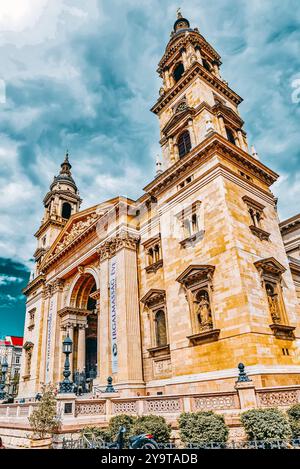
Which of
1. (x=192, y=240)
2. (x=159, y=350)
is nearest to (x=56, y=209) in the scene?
(x=192, y=240)

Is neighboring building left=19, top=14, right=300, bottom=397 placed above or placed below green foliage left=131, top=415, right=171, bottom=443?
above

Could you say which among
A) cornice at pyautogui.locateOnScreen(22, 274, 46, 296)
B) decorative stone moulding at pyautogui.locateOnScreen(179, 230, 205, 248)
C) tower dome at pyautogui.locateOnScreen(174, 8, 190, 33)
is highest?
tower dome at pyautogui.locateOnScreen(174, 8, 190, 33)

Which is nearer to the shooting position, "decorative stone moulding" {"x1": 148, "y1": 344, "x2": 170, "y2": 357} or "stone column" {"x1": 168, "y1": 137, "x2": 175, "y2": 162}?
"decorative stone moulding" {"x1": 148, "y1": 344, "x2": 170, "y2": 357}

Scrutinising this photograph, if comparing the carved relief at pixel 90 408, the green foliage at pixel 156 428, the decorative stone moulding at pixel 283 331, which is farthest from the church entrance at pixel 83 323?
the green foliage at pixel 156 428

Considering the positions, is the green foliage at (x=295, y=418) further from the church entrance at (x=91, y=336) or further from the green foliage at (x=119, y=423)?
the church entrance at (x=91, y=336)

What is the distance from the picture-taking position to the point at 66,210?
44656 mm

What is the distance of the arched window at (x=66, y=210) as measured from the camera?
4416 cm

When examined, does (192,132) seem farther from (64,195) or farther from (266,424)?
(64,195)

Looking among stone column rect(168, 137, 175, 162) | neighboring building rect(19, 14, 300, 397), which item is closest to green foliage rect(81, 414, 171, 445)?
neighboring building rect(19, 14, 300, 397)

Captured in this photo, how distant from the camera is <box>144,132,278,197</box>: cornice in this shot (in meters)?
20.0

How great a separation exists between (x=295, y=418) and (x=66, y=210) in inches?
1521

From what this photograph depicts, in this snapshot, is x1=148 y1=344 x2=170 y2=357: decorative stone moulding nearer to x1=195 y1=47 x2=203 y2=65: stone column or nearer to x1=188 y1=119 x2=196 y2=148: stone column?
x1=188 y1=119 x2=196 y2=148: stone column

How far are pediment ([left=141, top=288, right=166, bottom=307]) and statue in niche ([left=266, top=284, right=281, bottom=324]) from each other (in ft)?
21.1
